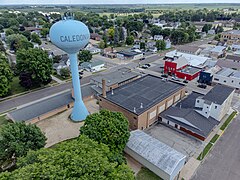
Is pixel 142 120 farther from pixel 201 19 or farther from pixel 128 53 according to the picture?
pixel 201 19

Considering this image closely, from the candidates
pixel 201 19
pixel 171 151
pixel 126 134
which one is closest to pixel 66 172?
pixel 126 134

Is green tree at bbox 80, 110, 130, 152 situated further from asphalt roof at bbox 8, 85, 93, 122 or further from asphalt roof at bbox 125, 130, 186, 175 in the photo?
asphalt roof at bbox 8, 85, 93, 122

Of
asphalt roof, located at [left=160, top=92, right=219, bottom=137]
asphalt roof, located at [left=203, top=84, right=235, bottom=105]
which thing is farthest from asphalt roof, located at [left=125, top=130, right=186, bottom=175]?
asphalt roof, located at [left=203, top=84, right=235, bottom=105]

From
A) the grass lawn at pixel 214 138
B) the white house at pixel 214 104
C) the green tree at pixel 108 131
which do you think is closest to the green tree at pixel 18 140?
the green tree at pixel 108 131

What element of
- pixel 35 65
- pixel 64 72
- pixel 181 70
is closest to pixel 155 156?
pixel 35 65

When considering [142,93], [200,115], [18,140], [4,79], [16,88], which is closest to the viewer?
[18,140]

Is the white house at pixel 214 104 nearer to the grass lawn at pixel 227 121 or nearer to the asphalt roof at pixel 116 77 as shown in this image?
the grass lawn at pixel 227 121

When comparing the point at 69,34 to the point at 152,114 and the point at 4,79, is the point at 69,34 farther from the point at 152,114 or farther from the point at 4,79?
the point at 4,79
